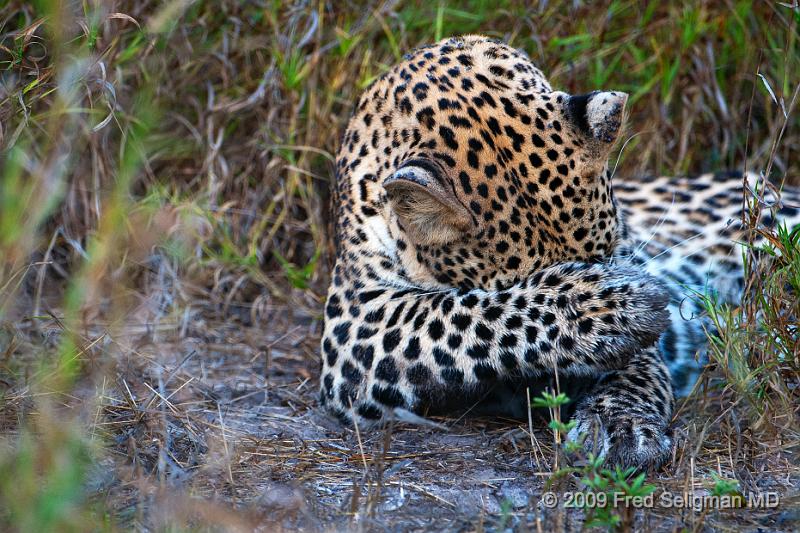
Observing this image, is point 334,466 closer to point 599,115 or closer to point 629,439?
point 629,439

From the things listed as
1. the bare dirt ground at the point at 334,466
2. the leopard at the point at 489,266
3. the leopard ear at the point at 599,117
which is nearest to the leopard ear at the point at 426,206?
the leopard at the point at 489,266

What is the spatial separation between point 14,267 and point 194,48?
2916 mm

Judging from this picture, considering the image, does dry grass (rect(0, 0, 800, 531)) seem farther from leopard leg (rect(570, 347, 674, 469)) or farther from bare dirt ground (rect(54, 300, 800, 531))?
leopard leg (rect(570, 347, 674, 469))

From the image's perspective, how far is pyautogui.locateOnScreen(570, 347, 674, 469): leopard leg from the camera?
363 cm

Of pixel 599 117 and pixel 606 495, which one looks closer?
pixel 606 495

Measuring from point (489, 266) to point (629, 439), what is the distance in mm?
972

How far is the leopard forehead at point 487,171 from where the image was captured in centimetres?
407

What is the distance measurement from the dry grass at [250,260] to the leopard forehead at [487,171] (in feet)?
2.30

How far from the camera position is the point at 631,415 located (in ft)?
12.7

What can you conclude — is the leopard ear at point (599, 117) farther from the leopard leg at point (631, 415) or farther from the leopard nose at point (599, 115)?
the leopard leg at point (631, 415)

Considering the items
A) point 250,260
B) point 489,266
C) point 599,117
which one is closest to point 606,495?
point 489,266

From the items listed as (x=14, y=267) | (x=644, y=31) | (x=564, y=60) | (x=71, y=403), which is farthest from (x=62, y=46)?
(x=644, y=31)

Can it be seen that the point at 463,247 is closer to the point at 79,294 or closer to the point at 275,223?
the point at 79,294

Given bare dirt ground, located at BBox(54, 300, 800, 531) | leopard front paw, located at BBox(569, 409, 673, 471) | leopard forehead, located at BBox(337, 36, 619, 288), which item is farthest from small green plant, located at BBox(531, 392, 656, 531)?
leopard forehead, located at BBox(337, 36, 619, 288)
